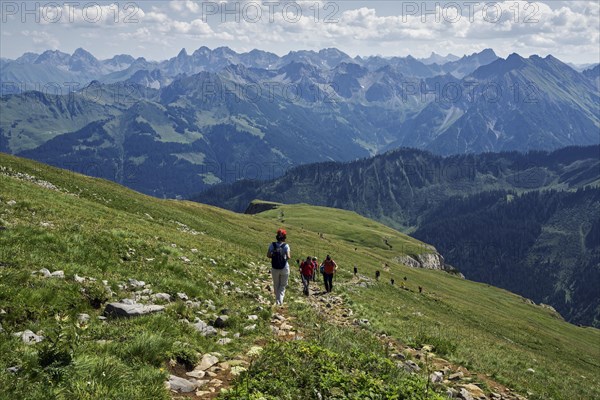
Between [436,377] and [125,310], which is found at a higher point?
[125,310]

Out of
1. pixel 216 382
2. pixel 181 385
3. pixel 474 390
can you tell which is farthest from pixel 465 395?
pixel 181 385

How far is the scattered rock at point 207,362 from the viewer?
9758 millimetres

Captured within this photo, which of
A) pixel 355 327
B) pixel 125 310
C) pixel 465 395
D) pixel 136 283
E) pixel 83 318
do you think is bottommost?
pixel 355 327

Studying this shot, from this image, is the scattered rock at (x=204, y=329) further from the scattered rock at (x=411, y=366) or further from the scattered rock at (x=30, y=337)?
the scattered rock at (x=411, y=366)

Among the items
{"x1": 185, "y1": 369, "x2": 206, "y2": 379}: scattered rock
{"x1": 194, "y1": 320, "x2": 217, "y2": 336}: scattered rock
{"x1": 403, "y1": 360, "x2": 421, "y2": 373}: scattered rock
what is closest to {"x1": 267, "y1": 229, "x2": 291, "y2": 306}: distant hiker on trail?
{"x1": 194, "y1": 320, "x2": 217, "y2": 336}: scattered rock

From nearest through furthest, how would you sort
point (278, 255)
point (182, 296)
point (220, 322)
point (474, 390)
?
point (220, 322) → point (474, 390) → point (182, 296) → point (278, 255)

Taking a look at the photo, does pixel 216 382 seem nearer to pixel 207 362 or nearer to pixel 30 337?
pixel 207 362

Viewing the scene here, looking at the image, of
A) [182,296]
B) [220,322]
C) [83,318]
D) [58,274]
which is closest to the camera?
[83,318]

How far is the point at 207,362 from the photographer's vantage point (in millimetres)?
9992

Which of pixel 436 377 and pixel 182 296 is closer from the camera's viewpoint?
pixel 436 377

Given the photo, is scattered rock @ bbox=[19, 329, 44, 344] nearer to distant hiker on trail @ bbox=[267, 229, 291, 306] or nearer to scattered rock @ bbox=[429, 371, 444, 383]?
scattered rock @ bbox=[429, 371, 444, 383]

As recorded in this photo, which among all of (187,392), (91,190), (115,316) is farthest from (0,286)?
(91,190)

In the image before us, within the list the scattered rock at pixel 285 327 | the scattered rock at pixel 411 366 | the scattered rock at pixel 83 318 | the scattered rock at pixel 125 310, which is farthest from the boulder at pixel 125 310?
the scattered rock at pixel 411 366

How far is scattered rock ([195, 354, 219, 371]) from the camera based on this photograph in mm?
9758
